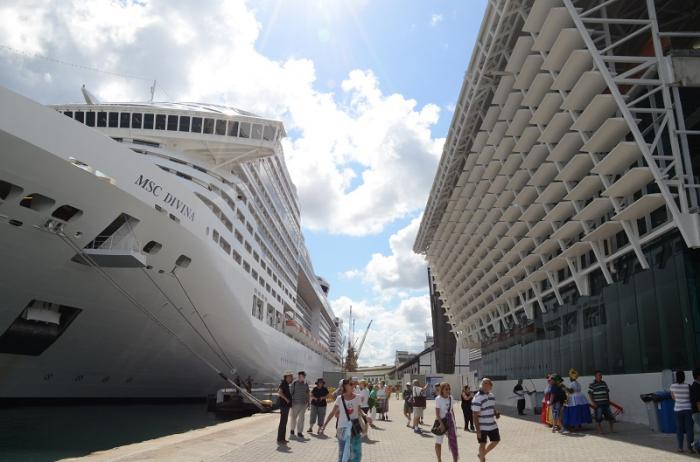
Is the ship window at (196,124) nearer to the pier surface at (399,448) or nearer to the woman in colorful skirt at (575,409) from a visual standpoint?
the pier surface at (399,448)

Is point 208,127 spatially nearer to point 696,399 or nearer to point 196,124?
point 196,124

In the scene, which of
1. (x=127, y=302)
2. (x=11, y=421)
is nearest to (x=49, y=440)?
(x=11, y=421)

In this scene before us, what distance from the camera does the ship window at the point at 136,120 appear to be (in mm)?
25328

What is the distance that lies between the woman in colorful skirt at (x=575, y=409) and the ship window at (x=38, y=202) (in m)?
14.2

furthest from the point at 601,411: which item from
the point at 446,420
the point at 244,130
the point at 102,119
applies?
the point at 102,119

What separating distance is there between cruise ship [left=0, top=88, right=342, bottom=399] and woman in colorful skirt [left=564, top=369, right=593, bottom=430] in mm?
10299

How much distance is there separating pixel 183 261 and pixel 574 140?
581 inches

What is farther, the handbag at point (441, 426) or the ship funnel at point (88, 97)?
the ship funnel at point (88, 97)

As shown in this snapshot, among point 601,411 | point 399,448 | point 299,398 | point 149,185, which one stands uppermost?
point 149,185

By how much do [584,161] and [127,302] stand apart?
1645 cm

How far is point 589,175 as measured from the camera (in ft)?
63.7

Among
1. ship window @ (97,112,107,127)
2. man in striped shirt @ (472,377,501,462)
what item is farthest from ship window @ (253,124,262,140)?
man in striped shirt @ (472,377,501,462)

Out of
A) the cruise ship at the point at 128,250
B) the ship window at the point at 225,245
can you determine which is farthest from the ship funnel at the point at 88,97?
the ship window at the point at 225,245

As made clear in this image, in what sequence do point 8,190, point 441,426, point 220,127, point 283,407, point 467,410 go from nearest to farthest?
point 441,426 < point 283,407 < point 8,190 < point 467,410 < point 220,127
